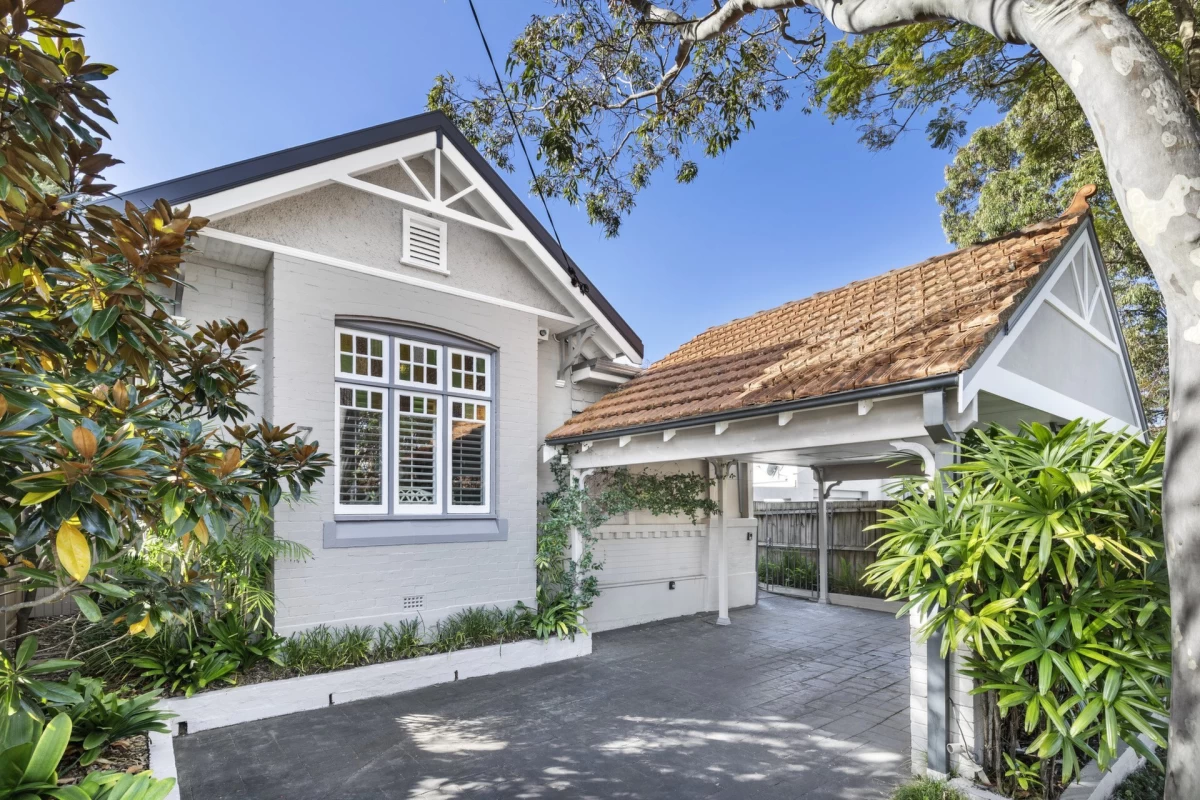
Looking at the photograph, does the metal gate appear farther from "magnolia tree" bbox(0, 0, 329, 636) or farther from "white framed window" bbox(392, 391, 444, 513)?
"magnolia tree" bbox(0, 0, 329, 636)

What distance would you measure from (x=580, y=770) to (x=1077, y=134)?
14027 mm

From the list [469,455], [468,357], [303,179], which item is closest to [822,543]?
[469,455]

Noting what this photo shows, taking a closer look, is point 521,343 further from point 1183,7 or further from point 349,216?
point 1183,7

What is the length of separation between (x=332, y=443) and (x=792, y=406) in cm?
514

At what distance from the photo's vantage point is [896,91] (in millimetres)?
9648

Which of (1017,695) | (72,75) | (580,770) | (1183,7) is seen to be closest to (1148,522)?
(1017,695)

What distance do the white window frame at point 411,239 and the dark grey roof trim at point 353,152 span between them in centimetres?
89

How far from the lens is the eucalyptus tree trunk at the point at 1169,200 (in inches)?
99.0

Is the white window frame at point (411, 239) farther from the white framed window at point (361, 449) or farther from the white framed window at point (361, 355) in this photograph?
the white framed window at point (361, 449)

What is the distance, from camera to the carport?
498 centimetres

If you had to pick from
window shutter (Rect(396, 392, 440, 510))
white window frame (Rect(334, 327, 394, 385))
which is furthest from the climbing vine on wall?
white window frame (Rect(334, 327, 394, 385))

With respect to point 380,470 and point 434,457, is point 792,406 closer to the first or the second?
point 434,457

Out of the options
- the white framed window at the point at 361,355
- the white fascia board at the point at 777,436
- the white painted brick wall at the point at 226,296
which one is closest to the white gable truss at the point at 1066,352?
the white fascia board at the point at 777,436

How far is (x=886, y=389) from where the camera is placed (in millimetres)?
5133
